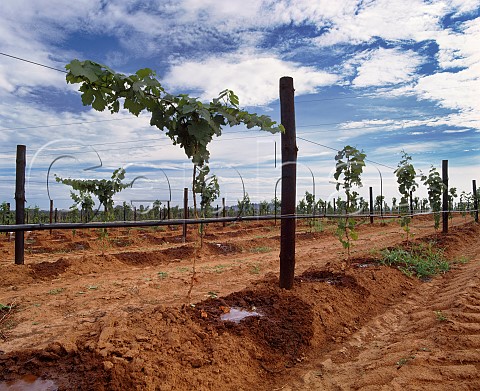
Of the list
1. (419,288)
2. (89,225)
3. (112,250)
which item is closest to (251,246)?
(112,250)

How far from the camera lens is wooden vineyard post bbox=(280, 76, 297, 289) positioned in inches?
215

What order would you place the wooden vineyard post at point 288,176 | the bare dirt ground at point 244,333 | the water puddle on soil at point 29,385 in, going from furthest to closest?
the wooden vineyard post at point 288,176 < the bare dirt ground at point 244,333 < the water puddle on soil at point 29,385

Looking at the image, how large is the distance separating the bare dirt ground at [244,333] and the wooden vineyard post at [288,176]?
43cm

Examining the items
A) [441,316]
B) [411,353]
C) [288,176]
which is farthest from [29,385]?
[441,316]

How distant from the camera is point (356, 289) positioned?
6133mm

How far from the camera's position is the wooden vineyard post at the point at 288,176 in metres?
5.45

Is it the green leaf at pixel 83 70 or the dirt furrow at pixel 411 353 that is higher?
the green leaf at pixel 83 70

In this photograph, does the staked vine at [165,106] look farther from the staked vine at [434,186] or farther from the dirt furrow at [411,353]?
the staked vine at [434,186]

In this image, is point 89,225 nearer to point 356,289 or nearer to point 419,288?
point 356,289

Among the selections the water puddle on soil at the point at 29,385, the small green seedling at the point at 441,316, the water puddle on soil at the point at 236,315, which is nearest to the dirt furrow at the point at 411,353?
the small green seedling at the point at 441,316

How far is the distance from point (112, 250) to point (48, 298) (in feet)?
24.3

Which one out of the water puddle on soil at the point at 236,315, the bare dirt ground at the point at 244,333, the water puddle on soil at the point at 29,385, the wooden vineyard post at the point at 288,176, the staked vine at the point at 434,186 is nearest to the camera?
the water puddle on soil at the point at 29,385

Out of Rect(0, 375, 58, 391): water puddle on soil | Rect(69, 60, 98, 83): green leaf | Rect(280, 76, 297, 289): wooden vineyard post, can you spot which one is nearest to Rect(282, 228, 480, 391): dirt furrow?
Rect(280, 76, 297, 289): wooden vineyard post

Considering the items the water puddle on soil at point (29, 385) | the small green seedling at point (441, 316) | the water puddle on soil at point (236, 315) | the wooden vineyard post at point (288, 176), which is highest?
the wooden vineyard post at point (288, 176)
